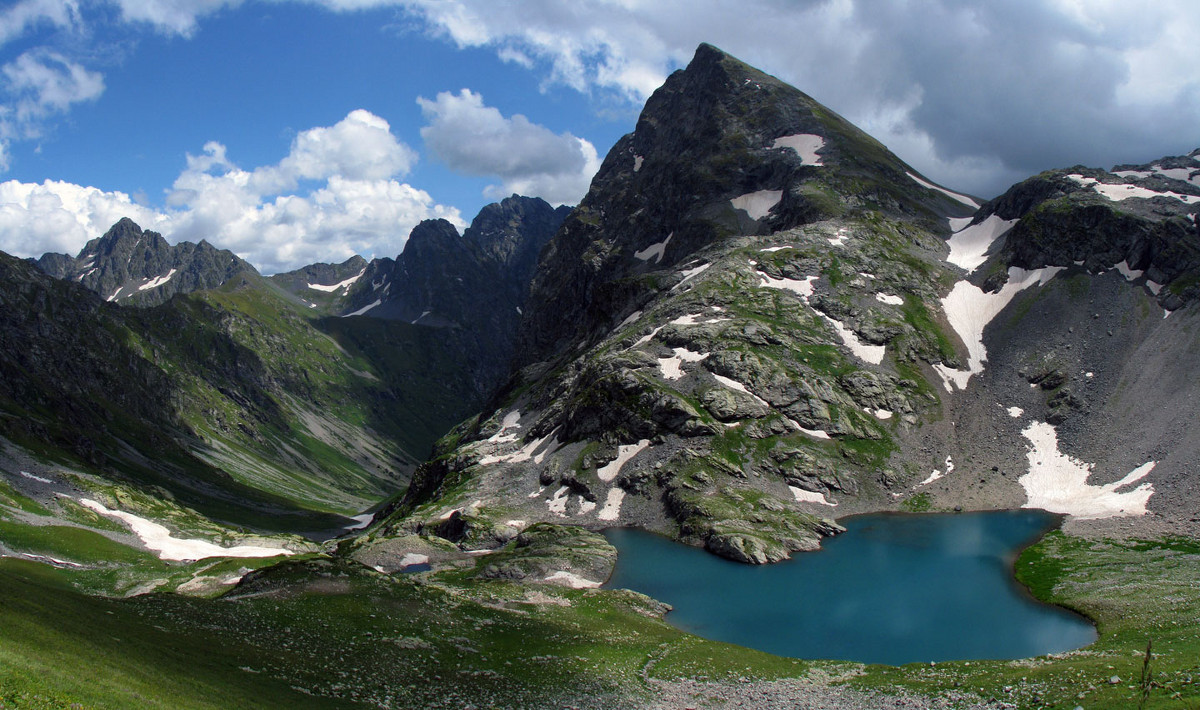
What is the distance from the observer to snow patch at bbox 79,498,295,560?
9829 cm

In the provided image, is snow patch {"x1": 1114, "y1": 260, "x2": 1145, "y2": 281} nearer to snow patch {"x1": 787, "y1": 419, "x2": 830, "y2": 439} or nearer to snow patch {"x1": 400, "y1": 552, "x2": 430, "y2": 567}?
snow patch {"x1": 787, "y1": 419, "x2": 830, "y2": 439}

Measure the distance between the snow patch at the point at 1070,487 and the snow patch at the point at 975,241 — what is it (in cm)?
6907

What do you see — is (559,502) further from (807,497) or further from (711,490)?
(807,497)

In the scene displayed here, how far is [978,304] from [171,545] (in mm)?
161665

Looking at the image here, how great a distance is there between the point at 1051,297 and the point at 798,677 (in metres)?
135

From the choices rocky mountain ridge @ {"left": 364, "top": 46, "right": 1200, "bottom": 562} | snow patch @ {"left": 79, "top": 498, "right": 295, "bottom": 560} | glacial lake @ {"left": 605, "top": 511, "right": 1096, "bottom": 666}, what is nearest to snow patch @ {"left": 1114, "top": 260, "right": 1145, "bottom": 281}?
rocky mountain ridge @ {"left": 364, "top": 46, "right": 1200, "bottom": 562}

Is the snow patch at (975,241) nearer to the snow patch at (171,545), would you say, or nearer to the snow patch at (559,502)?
the snow patch at (559,502)

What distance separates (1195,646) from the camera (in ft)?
135

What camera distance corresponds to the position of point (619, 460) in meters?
116

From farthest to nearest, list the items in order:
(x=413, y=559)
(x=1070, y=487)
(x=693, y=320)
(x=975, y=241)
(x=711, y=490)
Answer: (x=975, y=241), (x=693, y=320), (x=1070, y=487), (x=711, y=490), (x=413, y=559)

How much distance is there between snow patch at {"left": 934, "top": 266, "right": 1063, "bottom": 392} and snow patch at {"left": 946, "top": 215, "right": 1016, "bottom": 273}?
38.3 feet

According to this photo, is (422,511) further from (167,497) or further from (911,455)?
(911,455)

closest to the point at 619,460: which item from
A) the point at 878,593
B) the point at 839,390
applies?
the point at 839,390

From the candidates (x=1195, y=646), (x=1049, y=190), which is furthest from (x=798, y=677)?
(x=1049, y=190)
